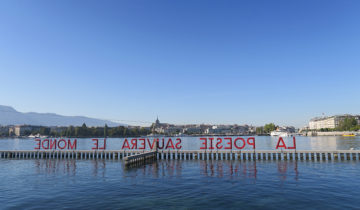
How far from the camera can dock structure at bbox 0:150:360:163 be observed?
162ft

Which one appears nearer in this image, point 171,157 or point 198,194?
point 198,194

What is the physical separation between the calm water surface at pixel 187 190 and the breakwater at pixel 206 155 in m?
12.8

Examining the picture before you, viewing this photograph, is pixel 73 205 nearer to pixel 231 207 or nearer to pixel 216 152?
pixel 231 207

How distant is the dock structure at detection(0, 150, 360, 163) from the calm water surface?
12320 millimetres

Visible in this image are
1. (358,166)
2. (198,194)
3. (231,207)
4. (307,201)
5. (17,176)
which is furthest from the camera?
(358,166)

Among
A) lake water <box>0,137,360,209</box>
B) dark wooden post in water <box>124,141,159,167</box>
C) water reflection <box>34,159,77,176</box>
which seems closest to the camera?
lake water <box>0,137,360,209</box>

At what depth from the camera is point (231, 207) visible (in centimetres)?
2033

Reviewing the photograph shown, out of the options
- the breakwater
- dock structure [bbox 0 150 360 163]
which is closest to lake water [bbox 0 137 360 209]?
dock structure [bbox 0 150 360 163]

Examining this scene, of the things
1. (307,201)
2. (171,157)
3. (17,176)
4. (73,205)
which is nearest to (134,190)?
(73,205)

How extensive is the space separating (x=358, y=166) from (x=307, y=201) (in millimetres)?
26260

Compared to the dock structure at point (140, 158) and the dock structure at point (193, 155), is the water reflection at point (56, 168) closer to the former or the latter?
the dock structure at point (140, 158)

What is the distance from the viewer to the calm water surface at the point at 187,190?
2138 centimetres

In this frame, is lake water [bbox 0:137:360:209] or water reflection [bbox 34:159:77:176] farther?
water reflection [bbox 34:159:77:176]

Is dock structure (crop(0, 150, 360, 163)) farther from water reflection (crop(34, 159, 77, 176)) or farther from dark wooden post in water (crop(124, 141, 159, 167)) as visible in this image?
water reflection (crop(34, 159, 77, 176))
